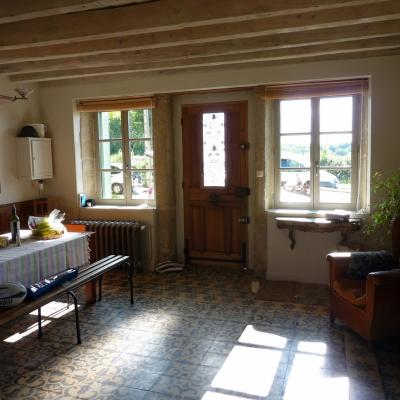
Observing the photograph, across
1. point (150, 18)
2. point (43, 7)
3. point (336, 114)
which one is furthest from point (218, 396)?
point (336, 114)

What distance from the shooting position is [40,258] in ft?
11.4

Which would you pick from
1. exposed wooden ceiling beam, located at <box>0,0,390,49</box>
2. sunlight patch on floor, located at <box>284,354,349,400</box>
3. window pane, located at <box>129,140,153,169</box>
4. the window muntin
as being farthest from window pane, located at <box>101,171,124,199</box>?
sunlight patch on floor, located at <box>284,354,349,400</box>

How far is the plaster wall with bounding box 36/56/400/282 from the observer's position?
4559mm

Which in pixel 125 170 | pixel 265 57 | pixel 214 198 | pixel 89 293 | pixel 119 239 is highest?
pixel 265 57

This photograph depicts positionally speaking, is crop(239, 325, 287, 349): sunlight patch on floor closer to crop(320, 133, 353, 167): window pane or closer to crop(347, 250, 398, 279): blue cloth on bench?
crop(347, 250, 398, 279): blue cloth on bench

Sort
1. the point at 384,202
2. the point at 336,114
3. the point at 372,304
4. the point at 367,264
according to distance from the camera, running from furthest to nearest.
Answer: the point at 336,114 → the point at 384,202 → the point at 367,264 → the point at 372,304

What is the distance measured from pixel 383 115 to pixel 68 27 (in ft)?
11.1

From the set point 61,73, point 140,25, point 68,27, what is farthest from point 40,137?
point 140,25

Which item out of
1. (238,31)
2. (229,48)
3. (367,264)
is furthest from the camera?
(229,48)

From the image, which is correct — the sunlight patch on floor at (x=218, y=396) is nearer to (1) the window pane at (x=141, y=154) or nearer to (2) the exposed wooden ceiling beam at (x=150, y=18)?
(2) the exposed wooden ceiling beam at (x=150, y=18)

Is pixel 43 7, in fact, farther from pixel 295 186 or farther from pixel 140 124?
pixel 295 186

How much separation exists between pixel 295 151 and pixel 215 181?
1.15 metres

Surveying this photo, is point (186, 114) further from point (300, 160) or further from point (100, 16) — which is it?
point (100, 16)

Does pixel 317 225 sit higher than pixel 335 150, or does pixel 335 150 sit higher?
pixel 335 150
